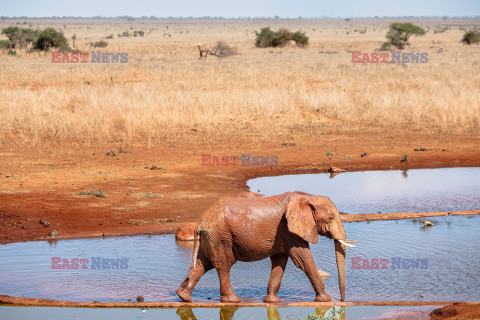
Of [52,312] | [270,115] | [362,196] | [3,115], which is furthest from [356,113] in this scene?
[52,312]

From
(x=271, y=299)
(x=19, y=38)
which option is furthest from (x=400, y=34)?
(x=271, y=299)

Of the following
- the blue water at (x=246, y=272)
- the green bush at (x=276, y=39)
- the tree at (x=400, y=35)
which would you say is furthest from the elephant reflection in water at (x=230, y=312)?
the green bush at (x=276, y=39)

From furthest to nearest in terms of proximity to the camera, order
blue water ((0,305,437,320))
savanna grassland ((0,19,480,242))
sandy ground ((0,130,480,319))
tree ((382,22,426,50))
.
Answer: tree ((382,22,426,50)) → savanna grassland ((0,19,480,242)) → sandy ground ((0,130,480,319)) → blue water ((0,305,437,320))

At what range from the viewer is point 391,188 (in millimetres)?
15414

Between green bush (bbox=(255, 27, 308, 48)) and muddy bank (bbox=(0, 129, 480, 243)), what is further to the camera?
green bush (bbox=(255, 27, 308, 48))

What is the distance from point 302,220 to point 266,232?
0.49 meters

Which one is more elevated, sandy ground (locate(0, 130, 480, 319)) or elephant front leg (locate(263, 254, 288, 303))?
elephant front leg (locate(263, 254, 288, 303))

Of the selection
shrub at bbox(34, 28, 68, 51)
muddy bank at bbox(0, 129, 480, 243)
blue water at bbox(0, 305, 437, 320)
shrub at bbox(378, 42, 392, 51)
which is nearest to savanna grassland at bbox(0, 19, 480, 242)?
muddy bank at bbox(0, 129, 480, 243)

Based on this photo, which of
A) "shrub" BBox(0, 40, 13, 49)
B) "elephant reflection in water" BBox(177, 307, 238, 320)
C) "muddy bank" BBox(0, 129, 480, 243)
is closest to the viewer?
"elephant reflection in water" BBox(177, 307, 238, 320)

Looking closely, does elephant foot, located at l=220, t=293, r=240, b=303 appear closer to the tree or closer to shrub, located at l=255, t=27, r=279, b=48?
the tree

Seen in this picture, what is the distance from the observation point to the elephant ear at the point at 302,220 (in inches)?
287

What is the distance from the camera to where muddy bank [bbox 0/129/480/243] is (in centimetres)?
1230

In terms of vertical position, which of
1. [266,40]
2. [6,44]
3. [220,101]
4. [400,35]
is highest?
[400,35]

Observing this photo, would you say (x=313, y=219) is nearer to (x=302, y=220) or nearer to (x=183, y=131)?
(x=302, y=220)
